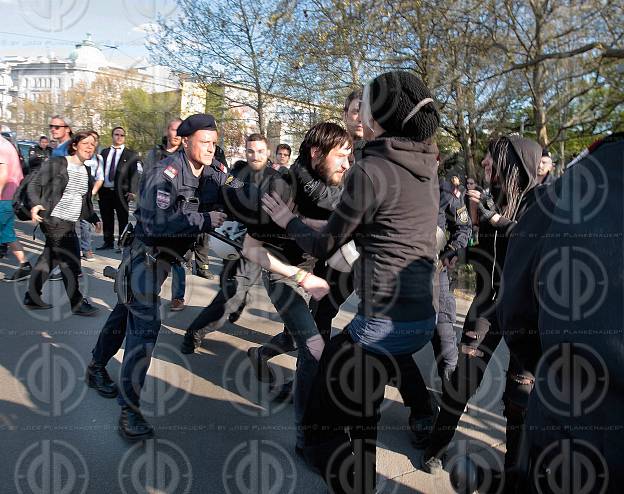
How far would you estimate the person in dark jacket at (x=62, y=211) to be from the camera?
5480mm

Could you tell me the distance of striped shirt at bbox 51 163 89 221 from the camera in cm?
558

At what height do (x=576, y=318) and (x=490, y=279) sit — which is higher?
(x=576, y=318)

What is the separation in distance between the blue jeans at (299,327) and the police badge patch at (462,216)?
155cm

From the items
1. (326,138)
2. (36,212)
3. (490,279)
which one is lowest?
(490,279)

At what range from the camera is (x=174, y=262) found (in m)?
3.48

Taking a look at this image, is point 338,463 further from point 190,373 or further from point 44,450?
point 190,373

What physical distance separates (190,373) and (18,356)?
136 cm

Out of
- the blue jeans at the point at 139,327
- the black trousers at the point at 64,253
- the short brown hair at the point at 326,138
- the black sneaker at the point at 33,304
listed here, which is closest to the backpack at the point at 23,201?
the black trousers at the point at 64,253

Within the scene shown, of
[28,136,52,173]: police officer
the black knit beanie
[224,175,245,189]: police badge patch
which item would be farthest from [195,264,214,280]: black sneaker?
the black knit beanie

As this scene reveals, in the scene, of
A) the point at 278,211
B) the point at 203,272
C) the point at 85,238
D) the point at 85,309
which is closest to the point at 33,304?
the point at 85,309

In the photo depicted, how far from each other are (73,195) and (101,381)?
238cm

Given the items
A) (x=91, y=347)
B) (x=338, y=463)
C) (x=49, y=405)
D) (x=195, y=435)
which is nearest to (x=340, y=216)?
(x=338, y=463)

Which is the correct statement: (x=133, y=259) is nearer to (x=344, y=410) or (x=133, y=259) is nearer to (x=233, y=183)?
(x=233, y=183)

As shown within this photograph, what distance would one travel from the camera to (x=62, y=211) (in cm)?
557
